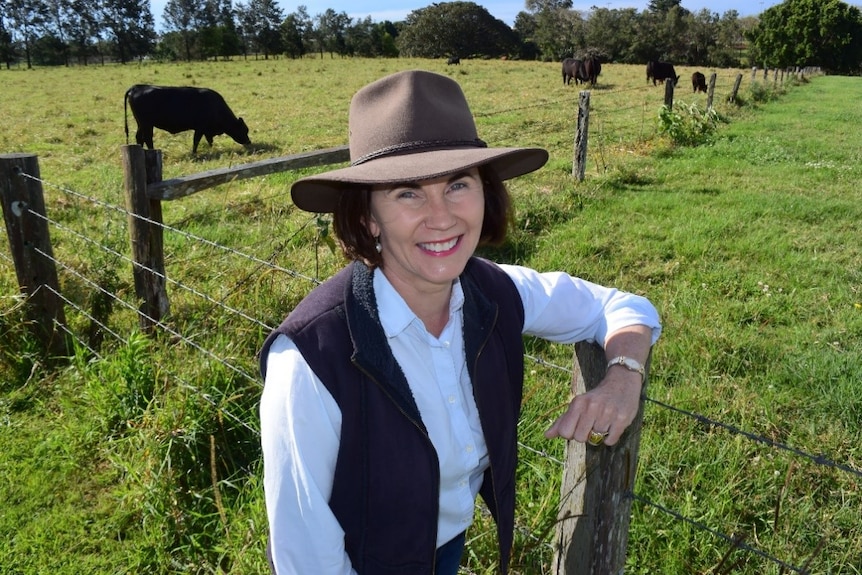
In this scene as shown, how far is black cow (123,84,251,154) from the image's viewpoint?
40.2 ft

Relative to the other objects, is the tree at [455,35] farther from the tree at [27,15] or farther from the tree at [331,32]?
the tree at [27,15]

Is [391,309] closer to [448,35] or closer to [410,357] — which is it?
[410,357]

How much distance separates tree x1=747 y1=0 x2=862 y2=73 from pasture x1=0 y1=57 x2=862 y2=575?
57.2 metres

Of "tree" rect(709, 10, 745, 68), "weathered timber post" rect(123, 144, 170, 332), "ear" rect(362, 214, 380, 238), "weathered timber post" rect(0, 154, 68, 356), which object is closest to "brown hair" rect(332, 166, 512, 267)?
"ear" rect(362, 214, 380, 238)

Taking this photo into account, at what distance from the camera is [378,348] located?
1.24 m

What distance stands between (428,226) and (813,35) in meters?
65.8

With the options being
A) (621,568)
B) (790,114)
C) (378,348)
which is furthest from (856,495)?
(790,114)

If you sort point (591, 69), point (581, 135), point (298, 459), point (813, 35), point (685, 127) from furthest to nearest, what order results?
point (813, 35)
point (591, 69)
point (685, 127)
point (581, 135)
point (298, 459)

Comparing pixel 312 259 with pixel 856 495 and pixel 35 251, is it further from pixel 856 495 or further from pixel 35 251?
pixel 856 495

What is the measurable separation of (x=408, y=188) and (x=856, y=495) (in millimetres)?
2302

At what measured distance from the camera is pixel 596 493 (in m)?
1.52

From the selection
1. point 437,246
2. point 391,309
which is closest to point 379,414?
point 391,309

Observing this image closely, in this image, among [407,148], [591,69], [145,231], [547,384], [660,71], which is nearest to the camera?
[407,148]

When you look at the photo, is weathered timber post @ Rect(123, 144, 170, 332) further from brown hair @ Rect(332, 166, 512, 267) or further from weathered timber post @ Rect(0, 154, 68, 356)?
brown hair @ Rect(332, 166, 512, 267)
